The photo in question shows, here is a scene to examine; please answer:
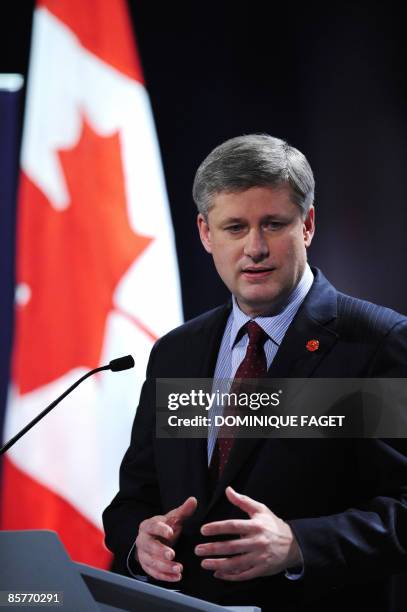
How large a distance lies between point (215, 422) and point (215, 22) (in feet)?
5.50

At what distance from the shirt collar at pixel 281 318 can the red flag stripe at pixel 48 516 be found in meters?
1.19

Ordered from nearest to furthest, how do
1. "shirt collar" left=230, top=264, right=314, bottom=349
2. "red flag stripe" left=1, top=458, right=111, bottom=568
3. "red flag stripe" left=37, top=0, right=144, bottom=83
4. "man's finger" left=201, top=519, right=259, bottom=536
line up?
1. "man's finger" left=201, top=519, right=259, bottom=536
2. "shirt collar" left=230, top=264, right=314, bottom=349
3. "red flag stripe" left=1, top=458, right=111, bottom=568
4. "red flag stripe" left=37, top=0, right=144, bottom=83

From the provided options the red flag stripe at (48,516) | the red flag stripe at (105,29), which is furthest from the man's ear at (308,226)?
the red flag stripe at (48,516)

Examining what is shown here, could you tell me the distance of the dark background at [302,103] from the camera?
107 inches

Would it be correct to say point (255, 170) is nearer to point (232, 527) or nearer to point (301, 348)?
point (301, 348)

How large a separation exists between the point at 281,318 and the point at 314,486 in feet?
1.42

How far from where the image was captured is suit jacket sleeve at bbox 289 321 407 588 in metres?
1.51

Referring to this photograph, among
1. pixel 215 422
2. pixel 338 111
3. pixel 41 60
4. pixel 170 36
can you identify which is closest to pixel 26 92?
pixel 41 60

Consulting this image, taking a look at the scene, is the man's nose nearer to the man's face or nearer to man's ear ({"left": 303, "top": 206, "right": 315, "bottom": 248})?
the man's face

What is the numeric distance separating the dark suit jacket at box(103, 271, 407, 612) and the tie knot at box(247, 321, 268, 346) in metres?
0.09

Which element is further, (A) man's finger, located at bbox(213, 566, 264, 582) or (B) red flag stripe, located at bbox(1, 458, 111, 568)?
(B) red flag stripe, located at bbox(1, 458, 111, 568)

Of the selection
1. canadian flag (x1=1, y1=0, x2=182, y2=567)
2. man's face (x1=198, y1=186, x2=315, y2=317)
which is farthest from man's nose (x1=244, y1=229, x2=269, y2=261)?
canadian flag (x1=1, y1=0, x2=182, y2=567)

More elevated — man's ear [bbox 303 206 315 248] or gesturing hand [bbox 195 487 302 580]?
man's ear [bbox 303 206 315 248]

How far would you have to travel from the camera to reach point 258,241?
6.12ft
